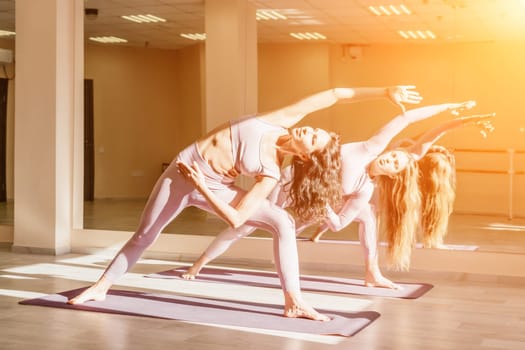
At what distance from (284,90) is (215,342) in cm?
310

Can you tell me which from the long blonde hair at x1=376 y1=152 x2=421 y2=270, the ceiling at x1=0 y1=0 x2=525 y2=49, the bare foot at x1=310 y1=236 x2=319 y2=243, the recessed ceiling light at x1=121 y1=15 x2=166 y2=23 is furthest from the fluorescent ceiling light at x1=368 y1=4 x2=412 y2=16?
the recessed ceiling light at x1=121 y1=15 x2=166 y2=23

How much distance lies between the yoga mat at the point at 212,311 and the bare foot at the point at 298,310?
0.04 metres

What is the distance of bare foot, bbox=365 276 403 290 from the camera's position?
588 centimetres

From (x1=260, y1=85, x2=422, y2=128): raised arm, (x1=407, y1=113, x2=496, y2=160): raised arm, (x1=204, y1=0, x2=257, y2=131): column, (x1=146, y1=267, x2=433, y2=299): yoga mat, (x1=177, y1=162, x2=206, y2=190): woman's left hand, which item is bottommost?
(x1=146, y1=267, x2=433, y2=299): yoga mat

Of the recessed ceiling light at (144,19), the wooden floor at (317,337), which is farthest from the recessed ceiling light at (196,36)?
the wooden floor at (317,337)

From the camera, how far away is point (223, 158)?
4.86 metres

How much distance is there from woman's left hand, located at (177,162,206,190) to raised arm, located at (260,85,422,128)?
1.62ft

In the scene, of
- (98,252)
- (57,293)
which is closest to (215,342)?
(57,293)

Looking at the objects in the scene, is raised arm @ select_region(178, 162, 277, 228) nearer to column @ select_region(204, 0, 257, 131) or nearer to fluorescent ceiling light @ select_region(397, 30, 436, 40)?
fluorescent ceiling light @ select_region(397, 30, 436, 40)

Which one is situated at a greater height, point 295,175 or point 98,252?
point 295,175

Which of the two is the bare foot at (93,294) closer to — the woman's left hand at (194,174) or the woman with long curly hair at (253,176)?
the woman with long curly hair at (253,176)

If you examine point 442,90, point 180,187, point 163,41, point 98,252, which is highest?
point 163,41

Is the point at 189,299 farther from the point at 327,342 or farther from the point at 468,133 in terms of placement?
the point at 468,133

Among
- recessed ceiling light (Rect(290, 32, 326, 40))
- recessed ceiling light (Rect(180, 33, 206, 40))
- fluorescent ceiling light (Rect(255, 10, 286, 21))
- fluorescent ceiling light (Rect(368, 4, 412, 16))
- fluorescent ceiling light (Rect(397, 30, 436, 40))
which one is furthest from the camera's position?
recessed ceiling light (Rect(180, 33, 206, 40))
